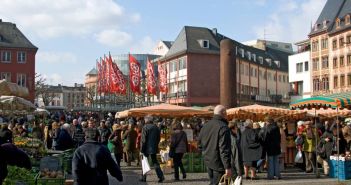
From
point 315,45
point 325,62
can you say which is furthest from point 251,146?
point 315,45

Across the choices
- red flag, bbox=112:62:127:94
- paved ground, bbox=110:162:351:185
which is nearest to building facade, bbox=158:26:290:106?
red flag, bbox=112:62:127:94

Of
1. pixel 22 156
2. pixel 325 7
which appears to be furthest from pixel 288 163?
Answer: pixel 325 7

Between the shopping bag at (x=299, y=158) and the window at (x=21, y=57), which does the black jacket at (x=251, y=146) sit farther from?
the window at (x=21, y=57)

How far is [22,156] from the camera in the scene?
584 cm

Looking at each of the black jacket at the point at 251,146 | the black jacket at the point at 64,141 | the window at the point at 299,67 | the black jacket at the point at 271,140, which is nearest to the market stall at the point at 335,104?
the black jacket at the point at 271,140

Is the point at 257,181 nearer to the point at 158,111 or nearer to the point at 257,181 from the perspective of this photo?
the point at 257,181

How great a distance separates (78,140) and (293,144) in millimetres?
7474

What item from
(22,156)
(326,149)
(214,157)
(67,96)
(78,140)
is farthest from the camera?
(67,96)

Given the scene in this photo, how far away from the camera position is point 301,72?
235 feet

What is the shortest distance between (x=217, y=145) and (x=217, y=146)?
2 cm

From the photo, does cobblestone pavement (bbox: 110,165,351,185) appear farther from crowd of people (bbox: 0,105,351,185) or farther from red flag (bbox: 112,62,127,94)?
red flag (bbox: 112,62,127,94)

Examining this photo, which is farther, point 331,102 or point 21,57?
point 21,57

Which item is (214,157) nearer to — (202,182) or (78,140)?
(202,182)

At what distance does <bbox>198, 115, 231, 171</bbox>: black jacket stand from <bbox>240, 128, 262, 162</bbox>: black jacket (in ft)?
21.8
